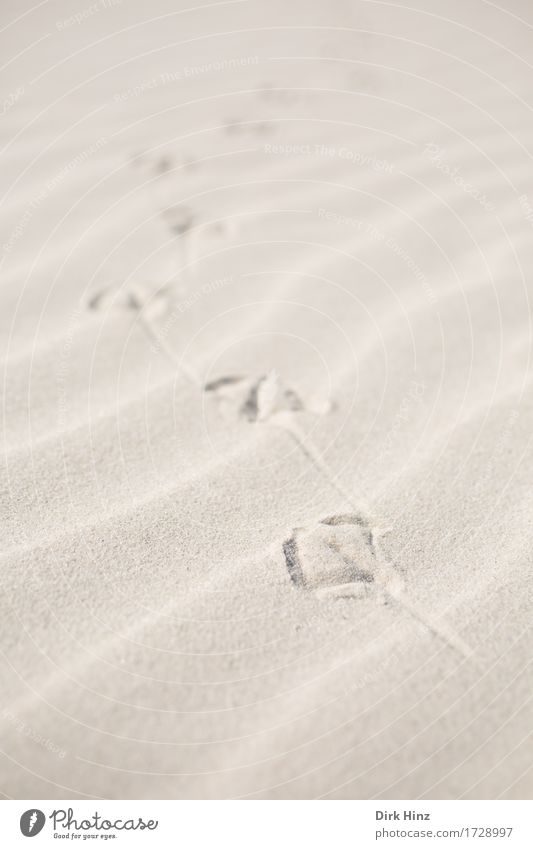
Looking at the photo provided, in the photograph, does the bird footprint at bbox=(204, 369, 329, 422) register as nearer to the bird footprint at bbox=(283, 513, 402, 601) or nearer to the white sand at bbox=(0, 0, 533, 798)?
the white sand at bbox=(0, 0, 533, 798)

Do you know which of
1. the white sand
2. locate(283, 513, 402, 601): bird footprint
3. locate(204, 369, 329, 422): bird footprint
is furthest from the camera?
locate(204, 369, 329, 422): bird footprint

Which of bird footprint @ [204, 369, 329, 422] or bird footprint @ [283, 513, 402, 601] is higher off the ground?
bird footprint @ [204, 369, 329, 422]

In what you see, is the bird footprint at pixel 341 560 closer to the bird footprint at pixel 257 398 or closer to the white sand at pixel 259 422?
the white sand at pixel 259 422

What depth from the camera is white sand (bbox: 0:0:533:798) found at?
0.87 m

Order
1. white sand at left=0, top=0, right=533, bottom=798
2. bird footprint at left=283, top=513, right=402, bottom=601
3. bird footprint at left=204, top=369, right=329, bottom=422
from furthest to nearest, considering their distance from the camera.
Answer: bird footprint at left=204, top=369, right=329, bottom=422
bird footprint at left=283, top=513, right=402, bottom=601
white sand at left=0, top=0, right=533, bottom=798

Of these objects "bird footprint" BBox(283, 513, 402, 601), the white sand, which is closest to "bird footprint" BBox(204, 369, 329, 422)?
the white sand

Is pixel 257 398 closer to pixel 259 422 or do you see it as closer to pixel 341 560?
pixel 259 422

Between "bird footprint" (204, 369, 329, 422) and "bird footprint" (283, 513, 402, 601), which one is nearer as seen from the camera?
"bird footprint" (283, 513, 402, 601)

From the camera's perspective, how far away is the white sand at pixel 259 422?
0.87 meters

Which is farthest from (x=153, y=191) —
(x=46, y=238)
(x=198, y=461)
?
(x=198, y=461)

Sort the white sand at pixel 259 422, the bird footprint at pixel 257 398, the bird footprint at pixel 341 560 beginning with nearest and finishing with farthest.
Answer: the white sand at pixel 259 422 → the bird footprint at pixel 341 560 → the bird footprint at pixel 257 398

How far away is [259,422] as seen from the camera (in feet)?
4.28

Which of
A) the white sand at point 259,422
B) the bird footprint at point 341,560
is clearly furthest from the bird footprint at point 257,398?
the bird footprint at point 341,560

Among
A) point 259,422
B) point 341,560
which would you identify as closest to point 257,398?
point 259,422
